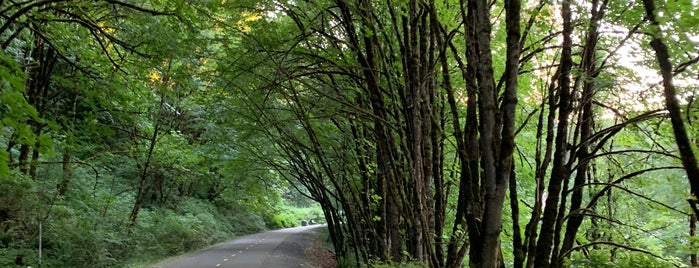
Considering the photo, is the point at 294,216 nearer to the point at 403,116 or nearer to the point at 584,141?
the point at 403,116

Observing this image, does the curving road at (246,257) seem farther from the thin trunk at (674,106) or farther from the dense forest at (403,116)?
the thin trunk at (674,106)

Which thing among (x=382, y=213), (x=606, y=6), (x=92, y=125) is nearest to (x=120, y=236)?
(x=92, y=125)

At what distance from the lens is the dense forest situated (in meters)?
3.20

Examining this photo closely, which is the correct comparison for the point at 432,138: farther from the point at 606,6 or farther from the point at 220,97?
the point at 220,97

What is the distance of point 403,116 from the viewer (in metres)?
5.72

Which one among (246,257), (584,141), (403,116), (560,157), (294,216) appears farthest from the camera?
(294,216)

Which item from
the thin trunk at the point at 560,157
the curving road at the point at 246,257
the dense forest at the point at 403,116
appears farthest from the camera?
the curving road at the point at 246,257

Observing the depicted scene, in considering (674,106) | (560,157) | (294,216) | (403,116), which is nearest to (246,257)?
(403,116)

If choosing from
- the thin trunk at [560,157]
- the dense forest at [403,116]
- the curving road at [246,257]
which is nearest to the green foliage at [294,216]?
the curving road at [246,257]

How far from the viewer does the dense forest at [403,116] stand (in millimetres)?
3199

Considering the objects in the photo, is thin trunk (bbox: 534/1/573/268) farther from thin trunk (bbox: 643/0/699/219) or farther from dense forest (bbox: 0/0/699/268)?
thin trunk (bbox: 643/0/699/219)

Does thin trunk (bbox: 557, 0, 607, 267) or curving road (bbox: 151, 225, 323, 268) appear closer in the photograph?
thin trunk (bbox: 557, 0, 607, 267)

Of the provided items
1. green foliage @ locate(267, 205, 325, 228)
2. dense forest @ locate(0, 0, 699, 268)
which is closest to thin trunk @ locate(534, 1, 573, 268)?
dense forest @ locate(0, 0, 699, 268)

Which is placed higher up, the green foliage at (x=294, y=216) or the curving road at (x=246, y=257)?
the green foliage at (x=294, y=216)
